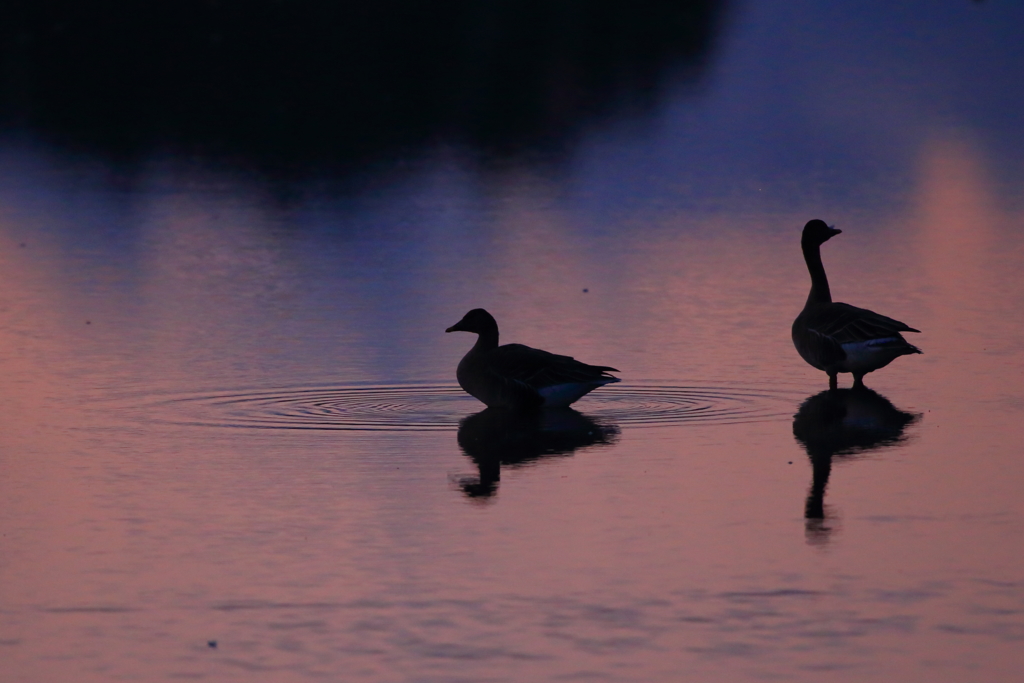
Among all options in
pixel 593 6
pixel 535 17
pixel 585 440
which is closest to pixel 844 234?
pixel 585 440

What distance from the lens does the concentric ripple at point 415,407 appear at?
1290 cm

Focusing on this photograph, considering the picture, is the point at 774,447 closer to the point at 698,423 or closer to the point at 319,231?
the point at 698,423

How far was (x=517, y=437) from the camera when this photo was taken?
12773mm

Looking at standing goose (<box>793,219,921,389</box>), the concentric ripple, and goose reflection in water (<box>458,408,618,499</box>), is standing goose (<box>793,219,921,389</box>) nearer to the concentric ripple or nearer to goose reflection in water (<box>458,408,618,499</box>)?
the concentric ripple

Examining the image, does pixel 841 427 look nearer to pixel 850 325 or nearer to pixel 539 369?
pixel 850 325

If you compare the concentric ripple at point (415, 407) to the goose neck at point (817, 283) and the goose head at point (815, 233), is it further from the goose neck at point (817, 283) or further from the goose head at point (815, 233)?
the goose head at point (815, 233)

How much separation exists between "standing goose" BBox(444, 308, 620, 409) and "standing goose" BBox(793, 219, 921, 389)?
163 cm

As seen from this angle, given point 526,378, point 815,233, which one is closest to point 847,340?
point 815,233

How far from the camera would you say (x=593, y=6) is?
57.2 meters

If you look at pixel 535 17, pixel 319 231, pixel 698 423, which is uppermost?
pixel 535 17

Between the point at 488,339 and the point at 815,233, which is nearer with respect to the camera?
the point at 488,339

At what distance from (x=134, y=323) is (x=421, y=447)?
5775 millimetres

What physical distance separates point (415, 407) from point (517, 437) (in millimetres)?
1074

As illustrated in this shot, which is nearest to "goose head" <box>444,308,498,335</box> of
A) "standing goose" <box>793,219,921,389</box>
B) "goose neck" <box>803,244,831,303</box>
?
"standing goose" <box>793,219,921,389</box>
